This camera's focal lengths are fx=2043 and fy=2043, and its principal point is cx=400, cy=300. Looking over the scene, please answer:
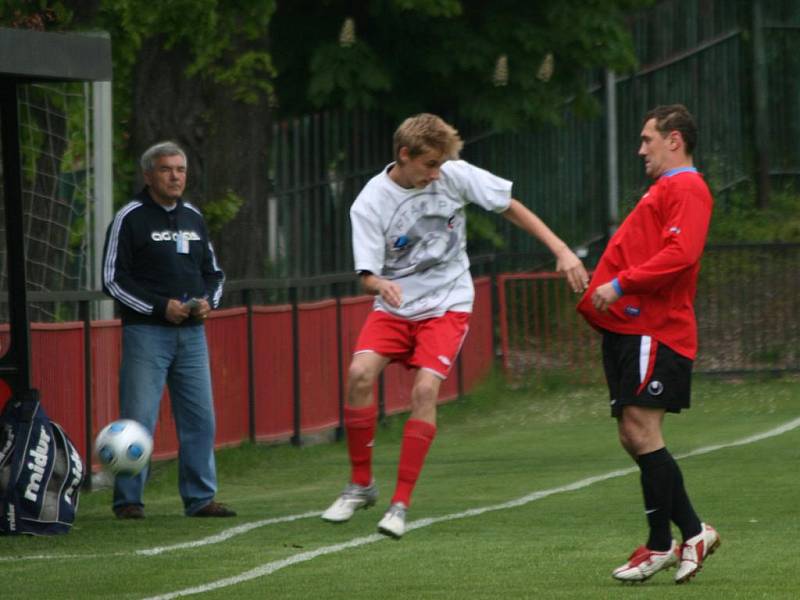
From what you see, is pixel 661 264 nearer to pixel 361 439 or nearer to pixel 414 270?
pixel 414 270

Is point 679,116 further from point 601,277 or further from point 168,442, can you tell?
point 168,442

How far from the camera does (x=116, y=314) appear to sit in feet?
45.0

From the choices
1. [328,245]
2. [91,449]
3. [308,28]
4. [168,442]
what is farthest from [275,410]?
[308,28]

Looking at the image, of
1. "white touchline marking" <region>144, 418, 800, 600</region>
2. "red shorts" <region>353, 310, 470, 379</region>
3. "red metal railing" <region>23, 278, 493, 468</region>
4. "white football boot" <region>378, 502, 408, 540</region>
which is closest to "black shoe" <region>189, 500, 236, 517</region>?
"white touchline marking" <region>144, 418, 800, 600</region>

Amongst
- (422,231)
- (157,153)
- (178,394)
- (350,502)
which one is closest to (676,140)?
(422,231)

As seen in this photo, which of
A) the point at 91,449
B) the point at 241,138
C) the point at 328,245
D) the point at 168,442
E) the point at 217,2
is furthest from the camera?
the point at 328,245

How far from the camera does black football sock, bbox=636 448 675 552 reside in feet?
26.3

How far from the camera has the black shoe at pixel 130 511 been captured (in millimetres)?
10992

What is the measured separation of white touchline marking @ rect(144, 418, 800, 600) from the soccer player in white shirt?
301 mm

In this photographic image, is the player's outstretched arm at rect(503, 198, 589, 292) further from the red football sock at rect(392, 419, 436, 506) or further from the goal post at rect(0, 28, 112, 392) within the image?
the goal post at rect(0, 28, 112, 392)

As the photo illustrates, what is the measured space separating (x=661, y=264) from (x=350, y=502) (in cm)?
220

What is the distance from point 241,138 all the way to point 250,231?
0.81 m

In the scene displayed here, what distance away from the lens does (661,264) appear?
778 centimetres

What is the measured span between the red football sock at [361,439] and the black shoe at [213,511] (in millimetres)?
Answer: 1841
